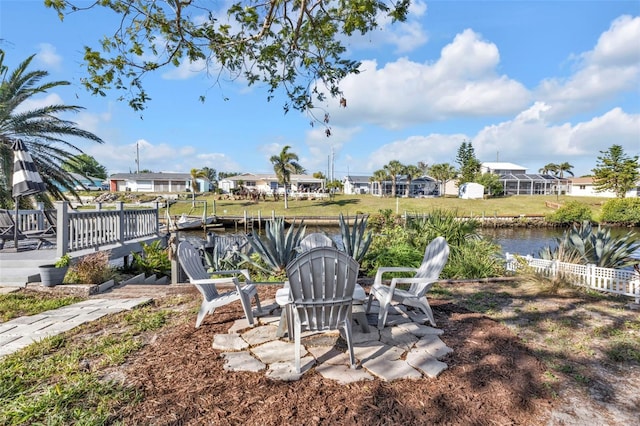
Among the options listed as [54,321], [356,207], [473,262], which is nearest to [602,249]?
[473,262]

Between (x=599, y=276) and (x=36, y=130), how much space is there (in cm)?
1281

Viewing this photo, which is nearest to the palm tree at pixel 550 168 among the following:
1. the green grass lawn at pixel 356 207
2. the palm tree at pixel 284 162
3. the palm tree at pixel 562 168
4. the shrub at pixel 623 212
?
the palm tree at pixel 562 168

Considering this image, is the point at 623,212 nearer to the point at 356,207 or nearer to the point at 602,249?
the point at 356,207

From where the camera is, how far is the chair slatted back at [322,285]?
270cm

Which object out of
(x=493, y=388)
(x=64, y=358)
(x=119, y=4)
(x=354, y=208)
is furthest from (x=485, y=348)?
(x=354, y=208)

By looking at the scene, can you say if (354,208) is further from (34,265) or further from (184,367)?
(184,367)

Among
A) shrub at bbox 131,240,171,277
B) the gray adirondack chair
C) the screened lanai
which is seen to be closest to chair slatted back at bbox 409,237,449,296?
shrub at bbox 131,240,171,277

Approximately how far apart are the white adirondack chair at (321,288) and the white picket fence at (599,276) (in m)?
4.60

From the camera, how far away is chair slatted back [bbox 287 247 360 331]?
270cm

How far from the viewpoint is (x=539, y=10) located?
271 inches

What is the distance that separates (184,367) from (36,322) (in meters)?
2.53

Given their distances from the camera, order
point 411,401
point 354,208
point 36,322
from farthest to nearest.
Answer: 1. point 354,208
2. point 36,322
3. point 411,401

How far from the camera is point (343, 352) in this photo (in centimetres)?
300

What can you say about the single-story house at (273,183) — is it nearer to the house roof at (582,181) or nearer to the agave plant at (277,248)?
the house roof at (582,181)
